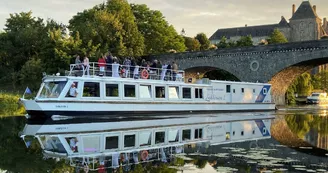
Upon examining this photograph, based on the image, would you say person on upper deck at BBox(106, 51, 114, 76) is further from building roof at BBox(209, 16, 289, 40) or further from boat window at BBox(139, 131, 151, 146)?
building roof at BBox(209, 16, 289, 40)

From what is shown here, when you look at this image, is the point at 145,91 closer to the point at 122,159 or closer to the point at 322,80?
the point at 122,159

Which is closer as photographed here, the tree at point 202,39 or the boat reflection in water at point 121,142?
the boat reflection in water at point 121,142

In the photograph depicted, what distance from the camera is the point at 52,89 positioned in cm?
2106

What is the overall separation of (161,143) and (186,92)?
543 inches

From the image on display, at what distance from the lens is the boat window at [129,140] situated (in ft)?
38.0

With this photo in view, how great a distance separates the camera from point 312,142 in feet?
42.4

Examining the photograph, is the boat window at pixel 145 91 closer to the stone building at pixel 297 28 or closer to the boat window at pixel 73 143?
the boat window at pixel 73 143

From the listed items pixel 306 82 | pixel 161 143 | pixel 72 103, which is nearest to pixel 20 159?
pixel 161 143

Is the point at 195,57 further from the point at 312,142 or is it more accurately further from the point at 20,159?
the point at 20,159

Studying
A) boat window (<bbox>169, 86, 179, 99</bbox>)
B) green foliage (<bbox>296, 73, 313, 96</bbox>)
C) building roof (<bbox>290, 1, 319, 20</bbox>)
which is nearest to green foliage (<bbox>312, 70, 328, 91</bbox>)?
green foliage (<bbox>296, 73, 313, 96</bbox>)

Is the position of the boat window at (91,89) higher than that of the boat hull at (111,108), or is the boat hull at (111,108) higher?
the boat window at (91,89)

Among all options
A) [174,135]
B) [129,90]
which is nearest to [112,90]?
[129,90]

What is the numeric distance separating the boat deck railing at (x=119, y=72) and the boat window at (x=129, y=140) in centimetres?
865

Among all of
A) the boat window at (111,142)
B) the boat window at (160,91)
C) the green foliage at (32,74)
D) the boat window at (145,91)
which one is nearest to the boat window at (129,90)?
the boat window at (145,91)
